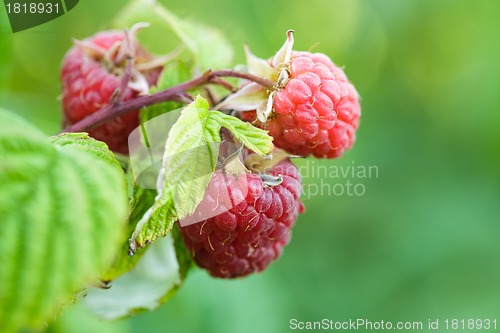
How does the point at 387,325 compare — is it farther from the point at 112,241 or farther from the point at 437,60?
the point at 112,241

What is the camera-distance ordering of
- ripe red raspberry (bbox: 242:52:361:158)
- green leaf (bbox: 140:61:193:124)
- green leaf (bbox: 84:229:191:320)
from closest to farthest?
ripe red raspberry (bbox: 242:52:361:158)
green leaf (bbox: 140:61:193:124)
green leaf (bbox: 84:229:191:320)

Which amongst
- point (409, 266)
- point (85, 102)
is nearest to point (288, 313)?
point (409, 266)

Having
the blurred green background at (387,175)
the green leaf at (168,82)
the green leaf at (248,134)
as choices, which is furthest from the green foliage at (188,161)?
the blurred green background at (387,175)

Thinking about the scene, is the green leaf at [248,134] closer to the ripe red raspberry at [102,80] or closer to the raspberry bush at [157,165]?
the raspberry bush at [157,165]

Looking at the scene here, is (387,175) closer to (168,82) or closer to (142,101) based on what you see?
(168,82)

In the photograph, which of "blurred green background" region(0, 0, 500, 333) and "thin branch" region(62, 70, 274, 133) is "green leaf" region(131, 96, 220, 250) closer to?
"thin branch" region(62, 70, 274, 133)

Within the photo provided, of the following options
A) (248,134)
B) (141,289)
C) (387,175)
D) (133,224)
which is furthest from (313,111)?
(387,175)

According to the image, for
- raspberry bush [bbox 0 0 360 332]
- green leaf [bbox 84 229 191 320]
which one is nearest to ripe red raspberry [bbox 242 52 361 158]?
raspberry bush [bbox 0 0 360 332]
